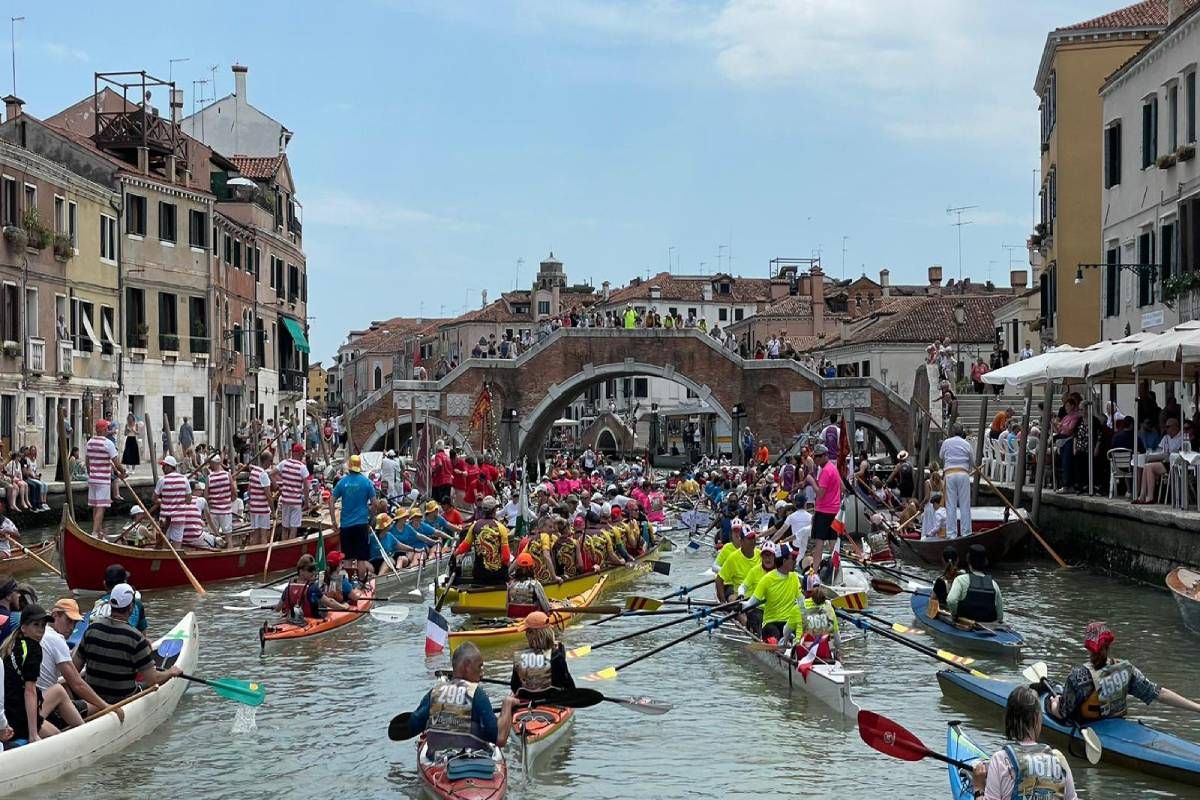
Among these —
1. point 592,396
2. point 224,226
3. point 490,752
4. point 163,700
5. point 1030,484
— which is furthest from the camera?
point 592,396

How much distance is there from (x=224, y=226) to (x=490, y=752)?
3037 cm

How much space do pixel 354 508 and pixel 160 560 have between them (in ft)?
11.0

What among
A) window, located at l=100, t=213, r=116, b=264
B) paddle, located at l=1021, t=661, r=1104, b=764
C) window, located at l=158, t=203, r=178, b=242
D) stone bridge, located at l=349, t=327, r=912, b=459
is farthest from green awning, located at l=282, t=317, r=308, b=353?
paddle, located at l=1021, t=661, r=1104, b=764

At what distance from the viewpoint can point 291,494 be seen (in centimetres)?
1991

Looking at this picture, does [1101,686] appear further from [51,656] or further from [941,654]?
[51,656]

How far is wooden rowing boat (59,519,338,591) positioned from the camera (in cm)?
1695

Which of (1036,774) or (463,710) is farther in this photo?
(463,710)

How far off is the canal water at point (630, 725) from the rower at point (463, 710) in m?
0.91

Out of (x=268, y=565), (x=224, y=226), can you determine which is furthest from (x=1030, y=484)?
(x=224, y=226)

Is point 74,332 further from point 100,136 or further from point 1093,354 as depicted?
point 1093,354

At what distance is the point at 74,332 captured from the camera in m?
30.3

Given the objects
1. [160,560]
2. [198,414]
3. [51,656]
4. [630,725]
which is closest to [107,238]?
[198,414]

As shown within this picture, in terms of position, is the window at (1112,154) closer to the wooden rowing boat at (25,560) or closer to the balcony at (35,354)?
the wooden rowing boat at (25,560)

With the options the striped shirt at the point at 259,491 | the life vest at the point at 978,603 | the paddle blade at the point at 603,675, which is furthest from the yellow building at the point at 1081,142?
the paddle blade at the point at 603,675
